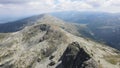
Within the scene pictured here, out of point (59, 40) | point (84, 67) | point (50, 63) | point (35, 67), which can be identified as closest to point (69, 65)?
point (84, 67)

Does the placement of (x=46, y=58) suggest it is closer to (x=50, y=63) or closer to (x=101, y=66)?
(x=50, y=63)

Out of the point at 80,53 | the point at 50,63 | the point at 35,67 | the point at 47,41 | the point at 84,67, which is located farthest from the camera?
the point at 47,41

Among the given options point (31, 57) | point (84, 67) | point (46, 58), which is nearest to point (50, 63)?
point (46, 58)

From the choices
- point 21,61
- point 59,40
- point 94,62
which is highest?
point 94,62

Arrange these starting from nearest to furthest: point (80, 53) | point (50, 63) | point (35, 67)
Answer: point (80, 53), point (50, 63), point (35, 67)

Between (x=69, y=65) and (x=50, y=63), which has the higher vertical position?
(x=69, y=65)

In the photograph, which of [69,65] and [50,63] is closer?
[69,65]

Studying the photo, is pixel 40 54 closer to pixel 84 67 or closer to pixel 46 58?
pixel 46 58
